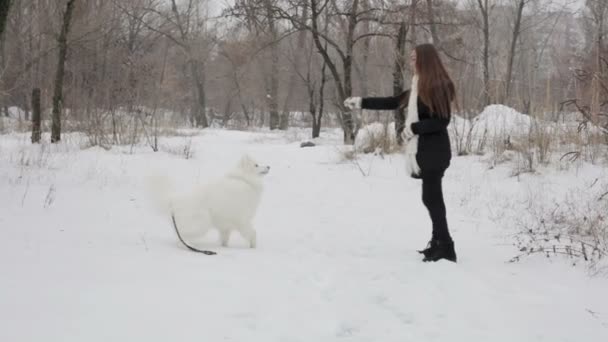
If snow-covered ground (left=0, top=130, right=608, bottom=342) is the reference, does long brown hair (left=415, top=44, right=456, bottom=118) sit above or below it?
above

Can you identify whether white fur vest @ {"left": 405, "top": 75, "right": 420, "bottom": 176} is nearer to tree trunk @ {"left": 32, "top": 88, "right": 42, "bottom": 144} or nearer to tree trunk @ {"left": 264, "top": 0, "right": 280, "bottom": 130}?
tree trunk @ {"left": 32, "top": 88, "right": 42, "bottom": 144}

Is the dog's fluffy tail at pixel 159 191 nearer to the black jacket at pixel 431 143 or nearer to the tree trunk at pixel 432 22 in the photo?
the black jacket at pixel 431 143

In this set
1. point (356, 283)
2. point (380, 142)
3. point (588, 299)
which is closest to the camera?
point (588, 299)

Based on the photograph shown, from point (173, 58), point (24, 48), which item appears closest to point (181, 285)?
point (24, 48)

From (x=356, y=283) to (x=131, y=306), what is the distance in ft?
5.40

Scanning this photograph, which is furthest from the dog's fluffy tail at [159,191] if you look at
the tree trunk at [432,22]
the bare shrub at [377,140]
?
the tree trunk at [432,22]

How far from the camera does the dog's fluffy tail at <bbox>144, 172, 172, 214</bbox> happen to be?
4574mm

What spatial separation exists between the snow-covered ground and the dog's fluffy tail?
0.36m

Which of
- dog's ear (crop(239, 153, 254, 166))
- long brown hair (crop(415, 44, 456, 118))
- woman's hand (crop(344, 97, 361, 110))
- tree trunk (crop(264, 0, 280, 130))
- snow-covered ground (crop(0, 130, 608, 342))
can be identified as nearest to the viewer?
snow-covered ground (crop(0, 130, 608, 342))

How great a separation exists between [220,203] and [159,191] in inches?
22.6

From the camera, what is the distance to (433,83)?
410 cm

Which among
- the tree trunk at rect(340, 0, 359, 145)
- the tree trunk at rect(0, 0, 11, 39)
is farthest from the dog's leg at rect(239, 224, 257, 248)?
the tree trunk at rect(340, 0, 359, 145)

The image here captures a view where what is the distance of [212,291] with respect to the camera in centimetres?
330

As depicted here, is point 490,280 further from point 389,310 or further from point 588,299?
point 389,310
